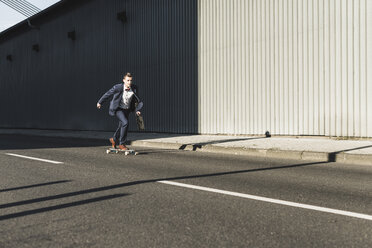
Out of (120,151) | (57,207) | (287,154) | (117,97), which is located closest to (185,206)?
(57,207)

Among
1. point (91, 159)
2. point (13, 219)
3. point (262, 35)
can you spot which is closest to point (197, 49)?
point (262, 35)

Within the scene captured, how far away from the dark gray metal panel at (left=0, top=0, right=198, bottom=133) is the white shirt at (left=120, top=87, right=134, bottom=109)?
6.47 metres

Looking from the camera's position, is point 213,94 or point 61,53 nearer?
point 213,94

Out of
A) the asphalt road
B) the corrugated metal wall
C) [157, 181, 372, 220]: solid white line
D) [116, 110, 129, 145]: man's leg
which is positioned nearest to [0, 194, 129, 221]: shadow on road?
the asphalt road

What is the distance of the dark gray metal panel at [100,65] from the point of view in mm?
16062

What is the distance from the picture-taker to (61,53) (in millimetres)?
23562

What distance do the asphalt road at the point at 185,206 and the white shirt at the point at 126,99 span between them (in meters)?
2.53

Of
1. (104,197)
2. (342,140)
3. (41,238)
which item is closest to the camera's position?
(41,238)

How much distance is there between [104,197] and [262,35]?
1001 centimetres

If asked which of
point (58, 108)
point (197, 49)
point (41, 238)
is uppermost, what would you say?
point (197, 49)

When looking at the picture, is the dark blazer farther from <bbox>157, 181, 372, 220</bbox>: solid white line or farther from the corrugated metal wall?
the corrugated metal wall

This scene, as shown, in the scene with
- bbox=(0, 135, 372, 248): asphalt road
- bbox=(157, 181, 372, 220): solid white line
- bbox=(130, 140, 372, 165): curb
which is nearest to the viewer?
bbox=(0, 135, 372, 248): asphalt road

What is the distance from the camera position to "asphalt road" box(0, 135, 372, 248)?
3043 mm

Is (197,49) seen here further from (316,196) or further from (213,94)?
(316,196)
